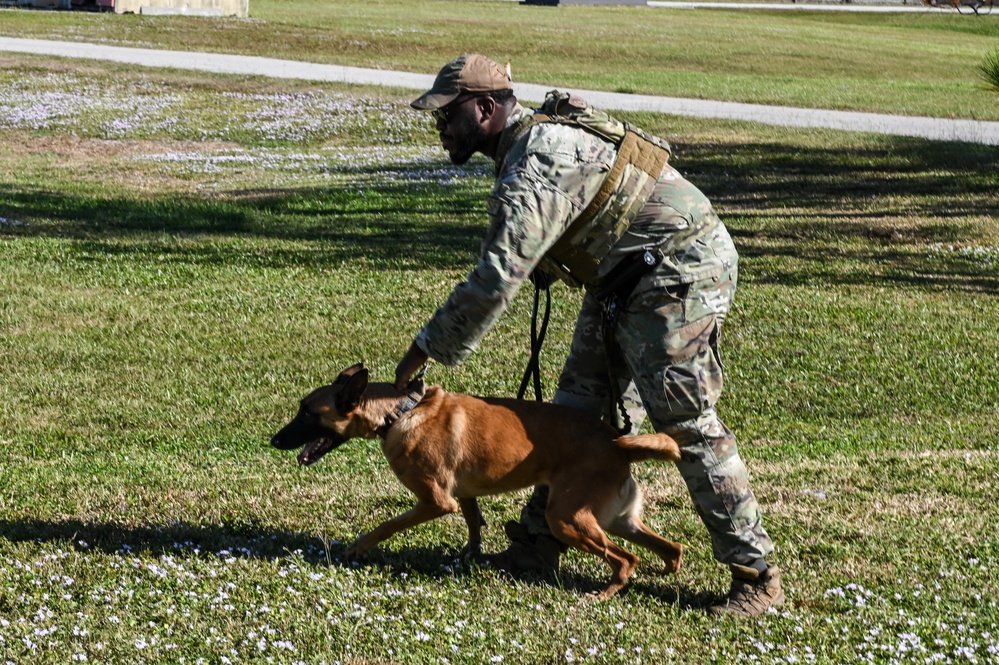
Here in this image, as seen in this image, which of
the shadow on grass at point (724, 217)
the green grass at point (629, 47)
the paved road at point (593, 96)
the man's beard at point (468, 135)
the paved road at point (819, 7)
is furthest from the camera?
the paved road at point (819, 7)

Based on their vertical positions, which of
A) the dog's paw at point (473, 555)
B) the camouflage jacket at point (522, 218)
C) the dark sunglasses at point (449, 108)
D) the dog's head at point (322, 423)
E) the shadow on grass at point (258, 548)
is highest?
the dark sunglasses at point (449, 108)

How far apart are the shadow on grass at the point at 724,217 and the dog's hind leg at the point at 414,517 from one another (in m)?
7.20

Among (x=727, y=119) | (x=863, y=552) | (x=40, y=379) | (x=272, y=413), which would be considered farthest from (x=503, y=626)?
(x=727, y=119)

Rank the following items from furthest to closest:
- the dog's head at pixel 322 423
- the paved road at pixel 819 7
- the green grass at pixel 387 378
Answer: the paved road at pixel 819 7 < the dog's head at pixel 322 423 < the green grass at pixel 387 378

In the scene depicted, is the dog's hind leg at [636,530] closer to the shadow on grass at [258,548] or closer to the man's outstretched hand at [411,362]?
the shadow on grass at [258,548]

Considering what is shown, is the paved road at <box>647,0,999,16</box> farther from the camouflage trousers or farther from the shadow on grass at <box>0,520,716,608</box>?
the camouflage trousers

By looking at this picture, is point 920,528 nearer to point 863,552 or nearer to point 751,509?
point 863,552

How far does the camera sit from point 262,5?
51.4m

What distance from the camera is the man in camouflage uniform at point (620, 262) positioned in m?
4.21

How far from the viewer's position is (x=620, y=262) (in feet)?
14.8

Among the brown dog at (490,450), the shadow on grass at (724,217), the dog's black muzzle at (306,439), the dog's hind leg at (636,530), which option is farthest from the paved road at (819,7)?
the dog's black muzzle at (306,439)

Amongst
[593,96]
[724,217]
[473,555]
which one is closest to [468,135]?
[473,555]

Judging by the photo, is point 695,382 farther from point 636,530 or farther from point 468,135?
point 468,135

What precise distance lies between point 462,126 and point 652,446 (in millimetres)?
1349
